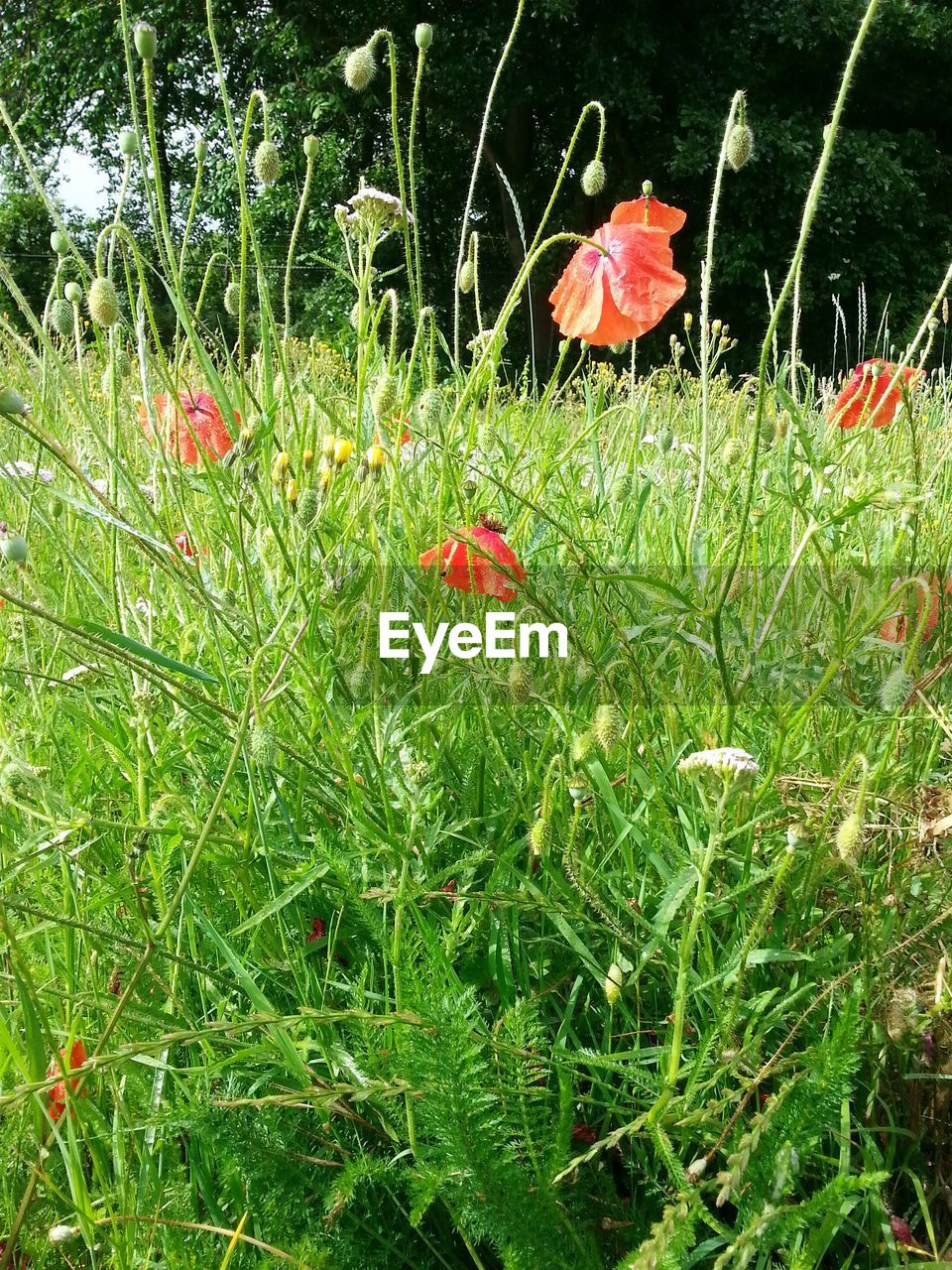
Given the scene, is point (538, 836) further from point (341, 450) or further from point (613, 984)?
point (341, 450)

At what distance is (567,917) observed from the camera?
68 cm

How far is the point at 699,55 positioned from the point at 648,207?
9.42m

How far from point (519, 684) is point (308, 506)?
0.20 meters

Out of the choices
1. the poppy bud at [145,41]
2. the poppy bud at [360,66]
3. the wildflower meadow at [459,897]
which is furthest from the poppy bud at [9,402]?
the poppy bud at [360,66]

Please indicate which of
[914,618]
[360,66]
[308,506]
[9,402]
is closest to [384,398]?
[308,506]

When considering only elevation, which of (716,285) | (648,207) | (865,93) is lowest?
(716,285)

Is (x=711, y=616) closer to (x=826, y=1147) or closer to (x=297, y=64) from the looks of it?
(x=826, y=1147)

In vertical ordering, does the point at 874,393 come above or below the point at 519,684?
above

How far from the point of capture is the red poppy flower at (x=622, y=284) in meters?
1.02

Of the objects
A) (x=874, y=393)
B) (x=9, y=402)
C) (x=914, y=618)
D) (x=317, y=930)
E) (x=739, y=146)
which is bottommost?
(x=317, y=930)

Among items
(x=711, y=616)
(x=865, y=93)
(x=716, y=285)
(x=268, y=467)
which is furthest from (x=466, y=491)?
(x=865, y=93)

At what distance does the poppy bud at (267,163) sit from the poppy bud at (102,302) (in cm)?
16

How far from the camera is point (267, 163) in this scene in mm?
838

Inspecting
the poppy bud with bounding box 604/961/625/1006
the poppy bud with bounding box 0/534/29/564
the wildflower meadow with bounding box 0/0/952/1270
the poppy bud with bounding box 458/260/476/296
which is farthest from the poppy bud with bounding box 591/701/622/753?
the poppy bud with bounding box 458/260/476/296
